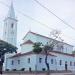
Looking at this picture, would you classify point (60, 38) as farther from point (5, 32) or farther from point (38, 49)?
point (5, 32)

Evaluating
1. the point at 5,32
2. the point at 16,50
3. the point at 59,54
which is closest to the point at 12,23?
the point at 5,32

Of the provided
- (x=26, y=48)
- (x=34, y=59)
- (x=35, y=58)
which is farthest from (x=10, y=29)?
(x=35, y=58)

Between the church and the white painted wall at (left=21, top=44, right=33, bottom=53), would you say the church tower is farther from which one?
the white painted wall at (left=21, top=44, right=33, bottom=53)

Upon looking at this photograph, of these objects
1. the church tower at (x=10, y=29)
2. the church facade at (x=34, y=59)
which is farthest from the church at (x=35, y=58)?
the church tower at (x=10, y=29)

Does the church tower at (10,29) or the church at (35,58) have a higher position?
the church tower at (10,29)

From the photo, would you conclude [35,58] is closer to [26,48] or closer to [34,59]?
[34,59]

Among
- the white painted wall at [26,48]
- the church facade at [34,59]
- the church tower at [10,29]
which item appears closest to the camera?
the church facade at [34,59]

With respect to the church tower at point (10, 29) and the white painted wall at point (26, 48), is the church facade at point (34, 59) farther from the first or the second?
the church tower at point (10, 29)

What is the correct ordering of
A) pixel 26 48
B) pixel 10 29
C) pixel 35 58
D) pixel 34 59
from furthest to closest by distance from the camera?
pixel 10 29, pixel 26 48, pixel 34 59, pixel 35 58

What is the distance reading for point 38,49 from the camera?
134ft

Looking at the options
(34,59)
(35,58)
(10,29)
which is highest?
(10,29)

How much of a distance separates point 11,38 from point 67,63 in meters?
22.5

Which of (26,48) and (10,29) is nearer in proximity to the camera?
(26,48)

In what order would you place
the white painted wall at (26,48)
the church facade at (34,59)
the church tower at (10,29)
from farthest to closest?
the church tower at (10,29), the white painted wall at (26,48), the church facade at (34,59)
